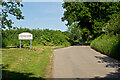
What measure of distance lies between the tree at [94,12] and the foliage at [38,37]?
5.18 m

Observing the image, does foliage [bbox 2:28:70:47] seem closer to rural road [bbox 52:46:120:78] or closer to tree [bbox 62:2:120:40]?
tree [bbox 62:2:120:40]

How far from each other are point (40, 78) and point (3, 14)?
1068 centimetres

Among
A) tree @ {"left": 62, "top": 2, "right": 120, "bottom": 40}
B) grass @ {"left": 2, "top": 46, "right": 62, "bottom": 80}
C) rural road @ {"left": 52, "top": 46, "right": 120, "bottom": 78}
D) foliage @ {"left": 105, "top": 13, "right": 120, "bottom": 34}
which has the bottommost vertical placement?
rural road @ {"left": 52, "top": 46, "right": 120, "bottom": 78}

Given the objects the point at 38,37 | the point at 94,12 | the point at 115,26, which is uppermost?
the point at 94,12

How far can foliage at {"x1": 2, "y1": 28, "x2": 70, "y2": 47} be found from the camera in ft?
98.0

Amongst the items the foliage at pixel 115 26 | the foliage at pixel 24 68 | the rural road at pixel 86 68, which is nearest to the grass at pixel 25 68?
the foliage at pixel 24 68

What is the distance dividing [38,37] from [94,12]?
12781 mm

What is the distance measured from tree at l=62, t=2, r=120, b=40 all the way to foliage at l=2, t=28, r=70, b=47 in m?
5.18

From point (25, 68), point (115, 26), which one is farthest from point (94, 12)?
point (25, 68)

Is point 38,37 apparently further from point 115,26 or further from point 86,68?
point 86,68

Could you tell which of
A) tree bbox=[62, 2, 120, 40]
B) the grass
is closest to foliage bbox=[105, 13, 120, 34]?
tree bbox=[62, 2, 120, 40]

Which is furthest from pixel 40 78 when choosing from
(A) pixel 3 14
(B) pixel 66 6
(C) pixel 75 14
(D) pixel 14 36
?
(B) pixel 66 6

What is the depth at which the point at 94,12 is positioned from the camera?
33562 mm

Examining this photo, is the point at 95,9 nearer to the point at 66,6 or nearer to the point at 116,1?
the point at 116,1
